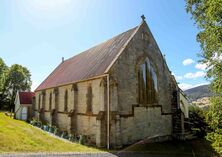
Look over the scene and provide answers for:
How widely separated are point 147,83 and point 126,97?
11.6 feet

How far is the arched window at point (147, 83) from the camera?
20484 millimetres

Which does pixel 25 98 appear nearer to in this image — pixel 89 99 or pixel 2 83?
pixel 2 83

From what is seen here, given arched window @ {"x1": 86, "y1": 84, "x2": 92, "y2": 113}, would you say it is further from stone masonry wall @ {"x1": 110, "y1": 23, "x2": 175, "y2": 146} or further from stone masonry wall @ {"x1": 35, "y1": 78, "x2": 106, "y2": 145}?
stone masonry wall @ {"x1": 110, "y1": 23, "x2": 175, "y2": 146}

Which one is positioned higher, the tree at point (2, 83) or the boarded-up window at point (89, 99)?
the tree at point (2, 83)

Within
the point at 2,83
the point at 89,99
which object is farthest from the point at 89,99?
the point at 2,83

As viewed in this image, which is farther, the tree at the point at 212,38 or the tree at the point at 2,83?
the tree at the point at 2,83

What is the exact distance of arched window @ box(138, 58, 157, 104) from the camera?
Result: 2048cm

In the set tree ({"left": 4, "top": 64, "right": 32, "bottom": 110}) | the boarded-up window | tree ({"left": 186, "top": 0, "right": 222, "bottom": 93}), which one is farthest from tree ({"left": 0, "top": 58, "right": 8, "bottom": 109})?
tree ({"left": 186, "top": 0, "right": 222, "bottom": 93})

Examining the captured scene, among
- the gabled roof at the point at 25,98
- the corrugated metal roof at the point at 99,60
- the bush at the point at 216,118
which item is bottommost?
the bush at the point at 216,118

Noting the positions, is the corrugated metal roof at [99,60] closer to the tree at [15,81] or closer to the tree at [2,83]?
the tree at [2,83]

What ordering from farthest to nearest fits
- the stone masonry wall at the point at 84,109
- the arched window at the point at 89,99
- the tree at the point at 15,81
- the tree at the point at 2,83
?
the tree at the point at 15,81, the tree at the point at 2,83, the arched window at the point at 89,99, the stone masonry wall at the point at 84,109

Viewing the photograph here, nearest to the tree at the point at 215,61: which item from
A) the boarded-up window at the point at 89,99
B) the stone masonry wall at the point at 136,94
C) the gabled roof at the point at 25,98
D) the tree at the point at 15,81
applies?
the stone masonry wall at the point at 136,94

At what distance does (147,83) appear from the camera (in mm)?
21203

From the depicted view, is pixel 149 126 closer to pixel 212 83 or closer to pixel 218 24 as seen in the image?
pixel 212 83
